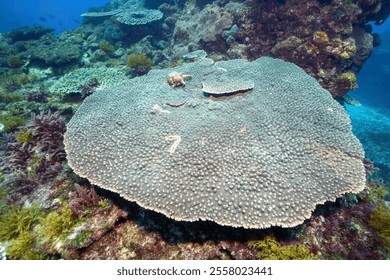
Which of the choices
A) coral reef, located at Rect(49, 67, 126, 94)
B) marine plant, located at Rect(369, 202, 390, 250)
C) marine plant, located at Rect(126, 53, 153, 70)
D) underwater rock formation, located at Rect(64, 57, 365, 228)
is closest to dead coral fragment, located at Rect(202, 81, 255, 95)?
underwater rock formation, located at Rect(64, 57, 365, 228)

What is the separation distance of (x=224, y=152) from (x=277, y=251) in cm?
164

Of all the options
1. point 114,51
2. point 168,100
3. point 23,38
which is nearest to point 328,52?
point 168,100

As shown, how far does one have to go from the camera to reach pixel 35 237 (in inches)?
135

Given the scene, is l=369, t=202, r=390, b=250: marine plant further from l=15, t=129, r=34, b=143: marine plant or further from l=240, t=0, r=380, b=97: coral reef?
l=15, t=129, r=34, b=143: marine plant

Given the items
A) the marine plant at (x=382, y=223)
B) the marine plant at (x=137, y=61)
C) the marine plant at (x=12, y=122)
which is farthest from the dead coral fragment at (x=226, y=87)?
the marine plant at (x=12, y=122)

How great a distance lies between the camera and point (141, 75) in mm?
9094

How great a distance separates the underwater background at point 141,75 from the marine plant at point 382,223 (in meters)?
0.02

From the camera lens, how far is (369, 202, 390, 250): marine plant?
343 cm

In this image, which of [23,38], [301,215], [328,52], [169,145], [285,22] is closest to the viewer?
[301,215]

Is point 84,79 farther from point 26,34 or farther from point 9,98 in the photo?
point 26,34

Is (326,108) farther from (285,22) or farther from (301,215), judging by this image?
(285,22)

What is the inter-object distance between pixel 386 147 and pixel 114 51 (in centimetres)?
1994

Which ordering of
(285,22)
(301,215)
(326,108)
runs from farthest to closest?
(285,22), (326,108), (301,215)

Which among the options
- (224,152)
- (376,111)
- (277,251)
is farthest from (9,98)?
(376,111)
